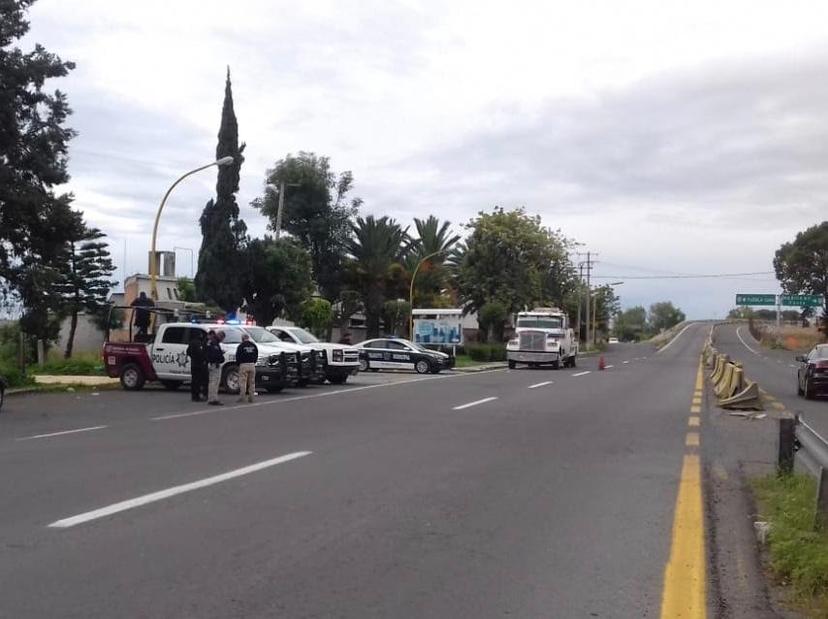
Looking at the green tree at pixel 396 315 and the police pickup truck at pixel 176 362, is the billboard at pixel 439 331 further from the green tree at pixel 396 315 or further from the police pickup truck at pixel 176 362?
the police pickup truck at pixel 176 362

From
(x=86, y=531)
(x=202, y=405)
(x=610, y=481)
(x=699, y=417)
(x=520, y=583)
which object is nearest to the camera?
(x=520, y=583)

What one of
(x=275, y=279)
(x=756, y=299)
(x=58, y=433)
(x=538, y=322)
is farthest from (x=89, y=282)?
(x=756, y=299)

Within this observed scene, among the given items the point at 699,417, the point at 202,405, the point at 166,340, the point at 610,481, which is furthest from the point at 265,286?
the point at 610,481

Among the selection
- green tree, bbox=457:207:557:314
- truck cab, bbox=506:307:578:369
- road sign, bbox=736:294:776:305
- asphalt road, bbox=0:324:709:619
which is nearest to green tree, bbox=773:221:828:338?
road sign, bbox=736:294:776:305

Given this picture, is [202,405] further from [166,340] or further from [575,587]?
[575,587]

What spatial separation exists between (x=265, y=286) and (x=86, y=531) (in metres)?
39.6

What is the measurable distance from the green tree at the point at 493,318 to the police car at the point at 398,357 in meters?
23.1

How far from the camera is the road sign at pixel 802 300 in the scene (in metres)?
99.9

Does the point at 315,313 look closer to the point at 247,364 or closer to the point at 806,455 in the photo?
the point at 247,364

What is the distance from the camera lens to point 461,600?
5.80 metres

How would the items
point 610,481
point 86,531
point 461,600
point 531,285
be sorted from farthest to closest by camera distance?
point 531,285
point 610,481
point 86,531
point 461,600

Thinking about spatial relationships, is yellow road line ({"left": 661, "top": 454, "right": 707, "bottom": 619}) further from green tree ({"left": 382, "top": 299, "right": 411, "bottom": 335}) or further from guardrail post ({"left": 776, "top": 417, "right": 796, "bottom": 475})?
green tree ({"left": 382, "top": 299, "right": 411, "bottom": 335})

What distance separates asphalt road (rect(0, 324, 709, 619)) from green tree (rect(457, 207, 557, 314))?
150 feet

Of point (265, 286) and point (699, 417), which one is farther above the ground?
point (265, 286)
